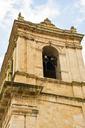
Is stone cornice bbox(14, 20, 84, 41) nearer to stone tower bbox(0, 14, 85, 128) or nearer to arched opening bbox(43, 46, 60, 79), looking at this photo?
stone tower bbox(0, 14, 85, 128)

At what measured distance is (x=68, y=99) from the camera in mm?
16016

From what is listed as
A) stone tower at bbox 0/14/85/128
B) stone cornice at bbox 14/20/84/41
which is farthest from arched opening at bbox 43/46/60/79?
stone cornice at bbox 14/20/84/41

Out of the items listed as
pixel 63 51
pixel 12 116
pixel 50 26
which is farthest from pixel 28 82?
pixel 50 26

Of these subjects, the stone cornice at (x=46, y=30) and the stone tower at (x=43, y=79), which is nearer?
the stone tower at (x=43, y=79)

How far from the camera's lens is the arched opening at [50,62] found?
60.2ft

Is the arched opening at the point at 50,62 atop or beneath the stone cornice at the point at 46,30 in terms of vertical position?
beneath

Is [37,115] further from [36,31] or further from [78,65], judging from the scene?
[36,31]

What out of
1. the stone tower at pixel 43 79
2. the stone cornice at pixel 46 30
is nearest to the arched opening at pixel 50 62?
the stone tower at pixel 43 79

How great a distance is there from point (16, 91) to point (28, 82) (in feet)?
3.98

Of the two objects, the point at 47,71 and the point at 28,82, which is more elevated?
the point at 47,71

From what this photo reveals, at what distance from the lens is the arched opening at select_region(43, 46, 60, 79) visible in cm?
1836

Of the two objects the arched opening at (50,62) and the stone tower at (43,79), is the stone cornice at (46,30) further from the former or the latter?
the arched opening at (50,62)

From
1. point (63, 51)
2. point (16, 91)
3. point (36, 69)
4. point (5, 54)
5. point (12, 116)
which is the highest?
point (5, 54)

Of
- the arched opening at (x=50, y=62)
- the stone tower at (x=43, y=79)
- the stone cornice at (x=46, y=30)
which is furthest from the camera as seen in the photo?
the stone cornice at (x=46, y=30)
